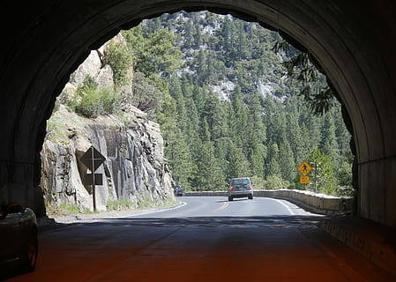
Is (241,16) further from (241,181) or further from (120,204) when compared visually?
(241,181)

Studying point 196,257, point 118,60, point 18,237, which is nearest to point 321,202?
point 196,257

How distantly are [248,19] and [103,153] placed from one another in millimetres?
21172

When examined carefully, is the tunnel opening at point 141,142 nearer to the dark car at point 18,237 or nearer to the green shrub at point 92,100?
the green shrub at point 92,100

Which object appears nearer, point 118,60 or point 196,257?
point 196,257

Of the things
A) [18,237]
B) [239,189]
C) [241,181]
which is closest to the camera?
[18,237]

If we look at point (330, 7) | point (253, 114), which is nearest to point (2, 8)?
point (330, 7)

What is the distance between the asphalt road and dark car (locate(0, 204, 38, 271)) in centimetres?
31

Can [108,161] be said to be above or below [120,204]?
above

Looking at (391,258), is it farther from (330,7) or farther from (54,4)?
(54,4)

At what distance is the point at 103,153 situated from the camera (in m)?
44.0

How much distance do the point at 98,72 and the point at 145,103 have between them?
1193cm

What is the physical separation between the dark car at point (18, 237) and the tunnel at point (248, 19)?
552 centimetres

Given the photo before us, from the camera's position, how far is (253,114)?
179 meters

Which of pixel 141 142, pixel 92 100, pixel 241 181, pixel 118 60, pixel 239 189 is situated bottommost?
pixel 239 189
